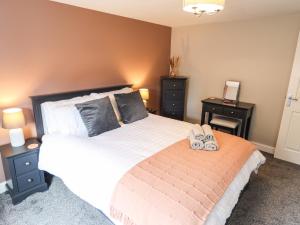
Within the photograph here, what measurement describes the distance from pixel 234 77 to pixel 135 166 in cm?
280

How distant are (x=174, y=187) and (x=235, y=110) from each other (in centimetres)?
236

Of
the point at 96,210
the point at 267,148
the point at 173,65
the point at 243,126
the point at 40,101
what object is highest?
the point at 173,65

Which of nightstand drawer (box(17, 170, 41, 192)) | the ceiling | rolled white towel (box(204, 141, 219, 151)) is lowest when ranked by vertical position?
nightstand drawer (box(17, 170, 41, 192))

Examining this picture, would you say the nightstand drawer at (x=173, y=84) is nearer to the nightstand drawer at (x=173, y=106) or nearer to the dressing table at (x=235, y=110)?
the nightstand drawer at (x=173, y=106)

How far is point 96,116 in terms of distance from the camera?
243 cm

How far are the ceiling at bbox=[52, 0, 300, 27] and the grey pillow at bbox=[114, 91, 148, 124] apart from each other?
1196 mm

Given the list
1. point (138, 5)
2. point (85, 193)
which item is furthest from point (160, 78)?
point (85, 193)

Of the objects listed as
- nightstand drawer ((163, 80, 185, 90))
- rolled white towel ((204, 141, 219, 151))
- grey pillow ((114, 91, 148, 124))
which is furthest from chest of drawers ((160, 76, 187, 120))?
rolled white towel ((204, 141, 219, 151))

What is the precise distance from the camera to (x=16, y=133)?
225cm

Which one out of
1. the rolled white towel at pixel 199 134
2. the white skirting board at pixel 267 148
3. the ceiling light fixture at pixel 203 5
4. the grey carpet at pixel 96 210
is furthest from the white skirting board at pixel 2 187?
the white skirting board at pixel 267 148

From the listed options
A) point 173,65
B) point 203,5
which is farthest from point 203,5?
point 173,65

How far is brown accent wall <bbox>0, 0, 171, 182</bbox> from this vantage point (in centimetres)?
222

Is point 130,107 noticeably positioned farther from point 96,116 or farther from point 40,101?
point 40,101

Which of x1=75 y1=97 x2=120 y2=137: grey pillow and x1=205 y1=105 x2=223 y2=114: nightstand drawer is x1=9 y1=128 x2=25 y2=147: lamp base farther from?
x1=205 y1=105 x2=223 y2=114: nightstand drawer
